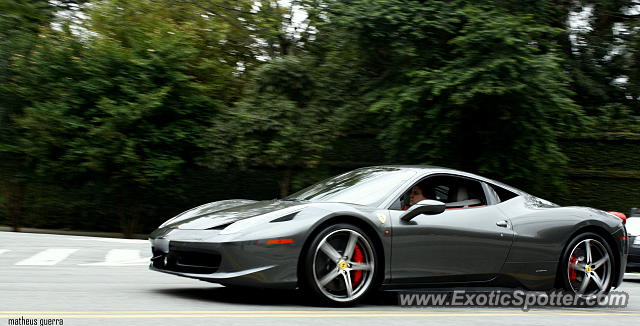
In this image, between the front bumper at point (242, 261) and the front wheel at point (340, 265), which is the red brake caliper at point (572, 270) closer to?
the front wheel at point (340, 265)

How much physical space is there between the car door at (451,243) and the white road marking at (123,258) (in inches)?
168

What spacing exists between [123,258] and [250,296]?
156 inches

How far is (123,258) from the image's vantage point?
412 inches

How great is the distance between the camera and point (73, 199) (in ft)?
79.8

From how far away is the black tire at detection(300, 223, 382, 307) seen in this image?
6.36m

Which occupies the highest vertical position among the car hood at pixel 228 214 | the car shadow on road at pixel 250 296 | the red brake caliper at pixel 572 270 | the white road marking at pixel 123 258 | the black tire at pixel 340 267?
the car hood at pixel 228 214

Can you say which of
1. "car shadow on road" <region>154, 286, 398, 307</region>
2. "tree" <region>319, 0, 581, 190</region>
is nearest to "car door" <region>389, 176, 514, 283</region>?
"car shadow on road" <region>154, 286, 398, 307</region>

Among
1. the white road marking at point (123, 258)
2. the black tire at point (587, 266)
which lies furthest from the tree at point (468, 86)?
the black tire at point (587, 266)

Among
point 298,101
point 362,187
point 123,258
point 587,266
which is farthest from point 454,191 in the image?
point 298,101

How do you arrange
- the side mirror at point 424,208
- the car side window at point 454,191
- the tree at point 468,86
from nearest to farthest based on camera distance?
the side mirror at point 424,208 → the car side window at point 454,191 → the tree at point 468,86

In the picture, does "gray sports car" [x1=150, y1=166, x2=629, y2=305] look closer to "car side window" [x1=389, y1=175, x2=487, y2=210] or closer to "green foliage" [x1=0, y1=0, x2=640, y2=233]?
"car side window" [x1=389, y1=175, x2=487, y2=210]

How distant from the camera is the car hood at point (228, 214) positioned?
657 cm

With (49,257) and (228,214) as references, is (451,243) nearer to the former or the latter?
(228,214)

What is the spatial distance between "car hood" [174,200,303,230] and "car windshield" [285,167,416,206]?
407 millimetres
